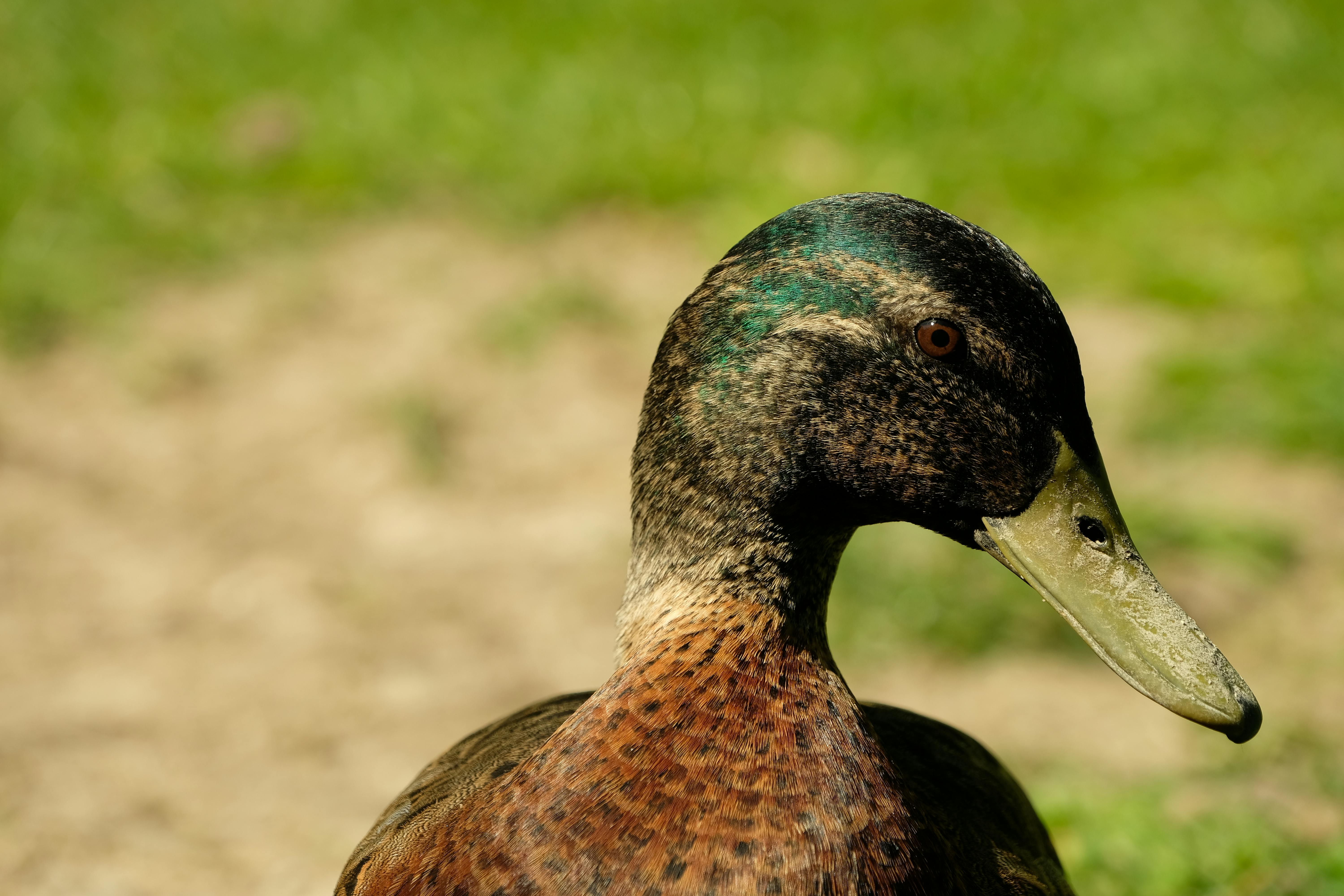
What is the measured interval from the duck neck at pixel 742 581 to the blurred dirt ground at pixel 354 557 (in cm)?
131

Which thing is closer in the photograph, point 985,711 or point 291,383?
point 985,711

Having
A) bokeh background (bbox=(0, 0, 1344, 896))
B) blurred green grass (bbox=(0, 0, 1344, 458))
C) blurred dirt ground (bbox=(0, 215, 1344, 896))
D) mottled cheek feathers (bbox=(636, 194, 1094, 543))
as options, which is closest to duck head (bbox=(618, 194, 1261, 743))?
mottled cheek feathers (bbox=(636, 194, 1094, 543))

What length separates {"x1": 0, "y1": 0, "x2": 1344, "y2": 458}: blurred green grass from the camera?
217 inches

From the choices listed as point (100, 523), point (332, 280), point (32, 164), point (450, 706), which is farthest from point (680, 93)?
point (450, 706)

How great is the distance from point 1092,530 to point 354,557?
9.02ft

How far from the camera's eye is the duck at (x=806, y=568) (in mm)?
1526

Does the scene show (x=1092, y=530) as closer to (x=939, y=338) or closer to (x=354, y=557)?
(x=939, y=338)

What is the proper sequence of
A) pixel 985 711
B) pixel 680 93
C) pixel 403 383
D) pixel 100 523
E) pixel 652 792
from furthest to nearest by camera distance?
pixel 680 93
pixel 403 383
pixel 100 523
pixel 985 711
pixel 652 792

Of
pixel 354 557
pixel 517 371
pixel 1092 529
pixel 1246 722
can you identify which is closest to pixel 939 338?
pixel 1092 529

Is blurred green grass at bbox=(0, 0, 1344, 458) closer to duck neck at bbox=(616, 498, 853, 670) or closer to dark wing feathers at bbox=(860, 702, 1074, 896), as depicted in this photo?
dark wing feathers at bbox=(860, 702, 1074, 896)

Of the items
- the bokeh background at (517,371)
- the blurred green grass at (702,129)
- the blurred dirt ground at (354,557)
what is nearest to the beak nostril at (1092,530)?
the bokeh background at (517,371)

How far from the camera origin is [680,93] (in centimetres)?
659

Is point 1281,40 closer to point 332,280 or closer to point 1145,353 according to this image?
point 1145,353

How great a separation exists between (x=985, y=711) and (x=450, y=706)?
1350 millimetres
